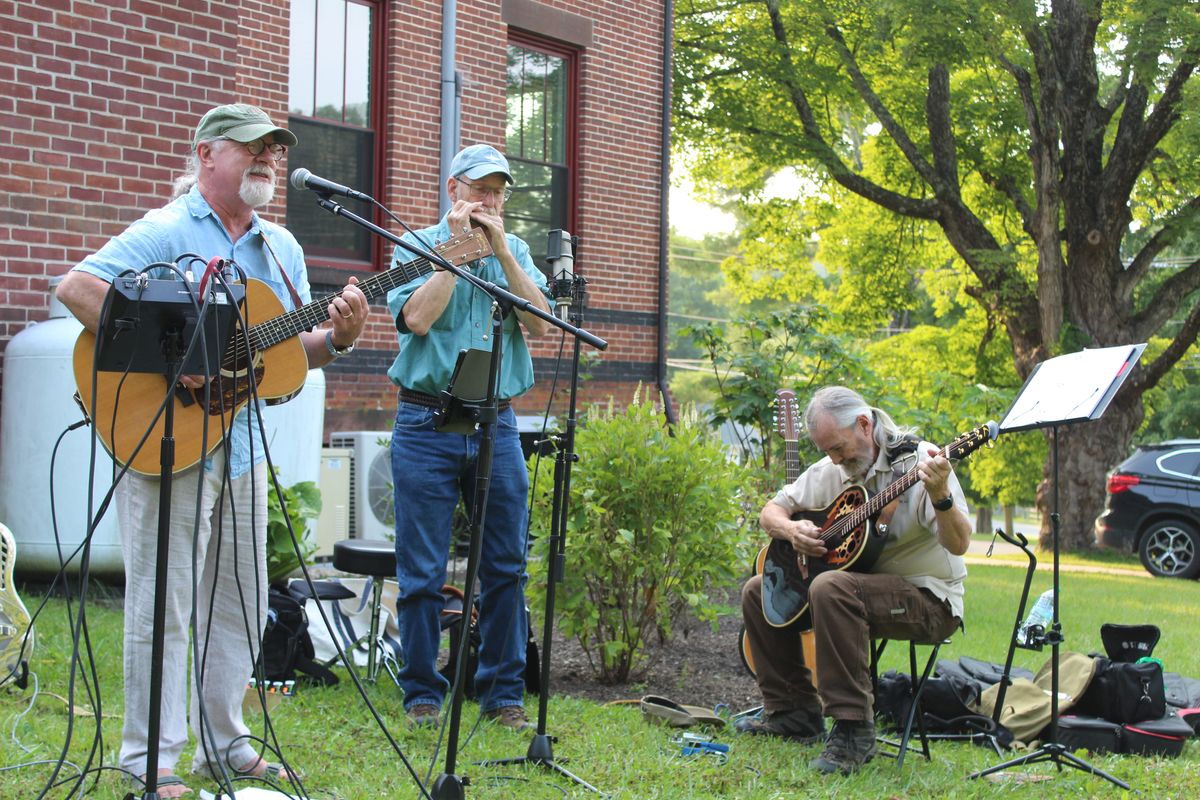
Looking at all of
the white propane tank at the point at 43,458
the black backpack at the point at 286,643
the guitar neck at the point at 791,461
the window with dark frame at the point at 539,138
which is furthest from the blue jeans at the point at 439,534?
the window with dark frame at the point at 539,138

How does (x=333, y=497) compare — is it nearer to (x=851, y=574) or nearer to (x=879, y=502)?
(x=851, y=574)

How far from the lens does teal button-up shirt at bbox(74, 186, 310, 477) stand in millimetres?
3729

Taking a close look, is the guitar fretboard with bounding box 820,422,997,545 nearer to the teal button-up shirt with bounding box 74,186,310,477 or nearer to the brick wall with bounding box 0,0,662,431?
the teal button-up shirt with bounding box 74,186,310,477

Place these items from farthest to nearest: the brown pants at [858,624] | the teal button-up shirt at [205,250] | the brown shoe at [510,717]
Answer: the brown shoe at [510,717] → the brown pants at [858,624] → the teal button-up shirt at [205,250]

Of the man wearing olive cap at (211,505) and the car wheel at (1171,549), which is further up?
the man wearing olive cap at (211,505)

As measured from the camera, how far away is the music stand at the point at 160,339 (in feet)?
10.5

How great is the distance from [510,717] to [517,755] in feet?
1.33

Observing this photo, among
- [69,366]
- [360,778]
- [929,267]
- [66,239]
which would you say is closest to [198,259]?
[360,778]

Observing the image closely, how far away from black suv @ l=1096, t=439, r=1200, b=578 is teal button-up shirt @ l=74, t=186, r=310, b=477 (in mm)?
13288

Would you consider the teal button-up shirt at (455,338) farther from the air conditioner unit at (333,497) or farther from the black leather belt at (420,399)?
the air conditioner unit at (333,497)

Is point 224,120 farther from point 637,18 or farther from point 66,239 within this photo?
point 637,18

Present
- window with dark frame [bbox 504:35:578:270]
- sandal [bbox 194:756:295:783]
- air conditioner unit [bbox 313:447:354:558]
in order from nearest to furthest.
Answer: sandal [bbox 194:756:295:783]
air conditioner unit [bbox 313:447:354:558]
window with dark frame [bbox 504:35:578:270]

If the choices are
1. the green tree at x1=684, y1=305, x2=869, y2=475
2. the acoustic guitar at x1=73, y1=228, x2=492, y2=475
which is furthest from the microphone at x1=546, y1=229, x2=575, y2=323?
the green tree at x1=684, y1=305, x2=869, y2=475

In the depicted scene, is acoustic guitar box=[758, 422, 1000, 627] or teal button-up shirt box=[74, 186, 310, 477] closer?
teal button-up shirt box=[74, 186, 310, 477]
